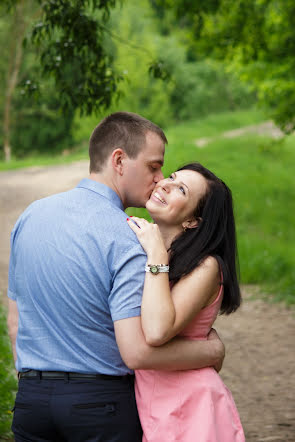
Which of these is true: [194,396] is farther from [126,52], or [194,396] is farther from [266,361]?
[126,52]

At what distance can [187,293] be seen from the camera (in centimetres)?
237

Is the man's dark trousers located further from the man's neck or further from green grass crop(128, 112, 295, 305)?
green grass crop(128, 112, 295, 305)

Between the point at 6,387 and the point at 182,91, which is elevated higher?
the point at 6,387

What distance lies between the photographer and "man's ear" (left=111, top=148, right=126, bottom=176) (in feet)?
8.29

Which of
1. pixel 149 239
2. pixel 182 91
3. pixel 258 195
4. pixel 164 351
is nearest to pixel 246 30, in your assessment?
pixel 258 195

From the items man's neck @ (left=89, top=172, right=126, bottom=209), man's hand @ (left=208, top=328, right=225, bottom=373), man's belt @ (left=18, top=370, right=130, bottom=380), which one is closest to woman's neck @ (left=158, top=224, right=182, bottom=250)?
man's neck @ (left=89, top=172, right=126, bottom=209)

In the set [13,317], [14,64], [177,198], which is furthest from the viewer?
[14,64]

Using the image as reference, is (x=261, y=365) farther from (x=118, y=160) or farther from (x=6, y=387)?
(x=118, y=160)

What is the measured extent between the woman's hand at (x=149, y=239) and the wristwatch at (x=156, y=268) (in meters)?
0.02

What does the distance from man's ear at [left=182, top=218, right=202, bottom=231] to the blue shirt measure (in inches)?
15.3

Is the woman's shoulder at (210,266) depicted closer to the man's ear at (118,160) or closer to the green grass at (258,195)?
the man's ear at (118,160)

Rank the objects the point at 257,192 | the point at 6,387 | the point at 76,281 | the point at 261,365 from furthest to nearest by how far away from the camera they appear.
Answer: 1. the point at 257,192
2. the point at 261,365
3. the point at 6,387
4. the point at 76,281

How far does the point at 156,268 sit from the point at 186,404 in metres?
0.55

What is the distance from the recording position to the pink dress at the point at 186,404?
2398 mm
